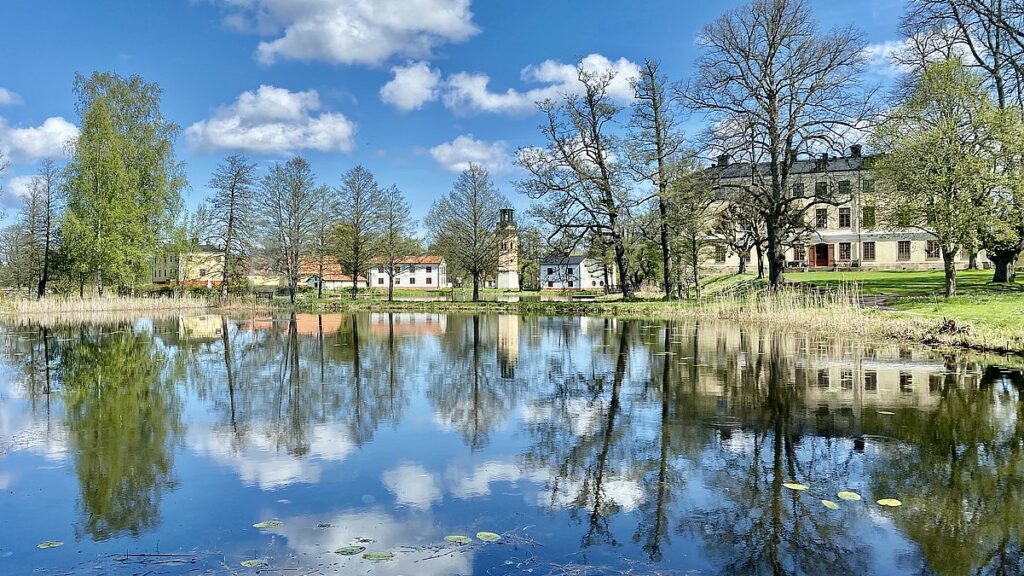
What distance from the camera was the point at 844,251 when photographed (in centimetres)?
5688

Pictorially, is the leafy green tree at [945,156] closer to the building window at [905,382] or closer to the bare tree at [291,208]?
the building window at [905,382]

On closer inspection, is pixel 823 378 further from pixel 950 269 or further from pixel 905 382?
pixel 950 269

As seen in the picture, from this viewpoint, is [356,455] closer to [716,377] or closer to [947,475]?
[947,475]

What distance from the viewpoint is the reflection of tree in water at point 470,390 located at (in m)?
7.95

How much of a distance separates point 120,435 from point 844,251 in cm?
5994

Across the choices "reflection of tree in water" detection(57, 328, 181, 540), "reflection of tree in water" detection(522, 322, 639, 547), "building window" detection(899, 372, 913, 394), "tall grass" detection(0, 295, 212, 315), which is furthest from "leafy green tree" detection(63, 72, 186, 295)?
"building window" detection(899, 372, 913, 394)

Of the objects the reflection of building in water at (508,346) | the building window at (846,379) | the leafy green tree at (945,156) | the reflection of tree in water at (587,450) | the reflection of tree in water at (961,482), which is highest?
the leafy green tree at (945,156)

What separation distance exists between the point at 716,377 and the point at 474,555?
7.73 meters

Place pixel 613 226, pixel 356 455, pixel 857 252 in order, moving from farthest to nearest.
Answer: pixel 857 252 → pixel 613 226 → pixel 356 455

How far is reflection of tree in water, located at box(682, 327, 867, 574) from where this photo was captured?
408 centimetres

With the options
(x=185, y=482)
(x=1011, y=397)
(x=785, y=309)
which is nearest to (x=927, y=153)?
(x=785, y=309)

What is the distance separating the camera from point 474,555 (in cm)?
414

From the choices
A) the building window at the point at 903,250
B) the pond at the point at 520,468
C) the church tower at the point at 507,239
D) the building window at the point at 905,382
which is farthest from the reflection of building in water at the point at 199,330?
the building window at the point at 903,250

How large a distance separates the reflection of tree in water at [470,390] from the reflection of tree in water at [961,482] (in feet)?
12.9
